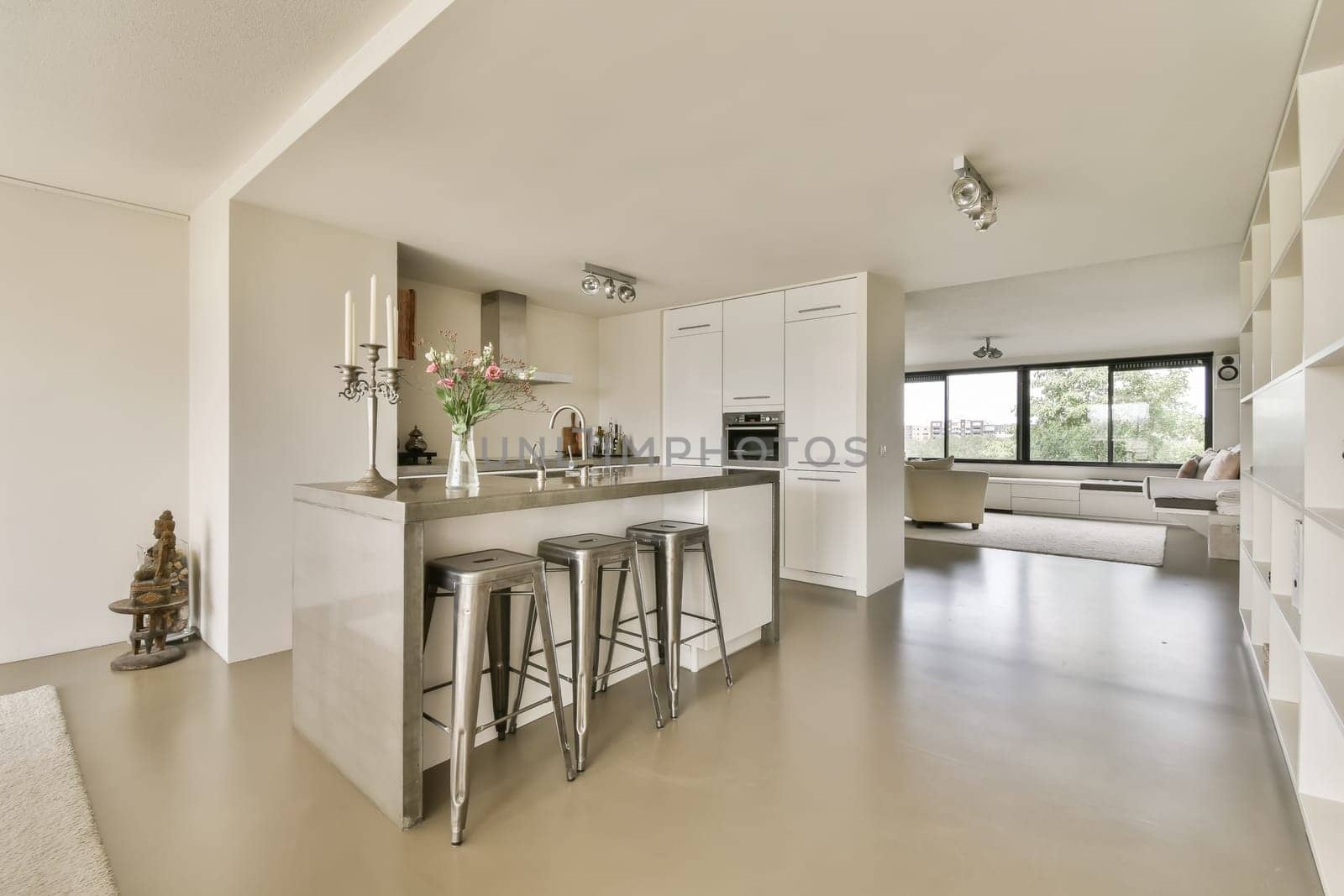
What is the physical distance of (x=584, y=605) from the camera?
6.91 ft

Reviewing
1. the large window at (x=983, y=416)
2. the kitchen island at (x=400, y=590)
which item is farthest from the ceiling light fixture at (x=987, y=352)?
the kitchen island at (x=400, y=590)

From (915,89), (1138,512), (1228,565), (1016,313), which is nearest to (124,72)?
(915,89)

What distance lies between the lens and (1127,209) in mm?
3139

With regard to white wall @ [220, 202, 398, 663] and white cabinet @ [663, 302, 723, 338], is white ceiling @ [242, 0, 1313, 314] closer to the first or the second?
white wall @ [220, 202, 398, 663]

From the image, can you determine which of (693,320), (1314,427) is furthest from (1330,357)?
(693,320)

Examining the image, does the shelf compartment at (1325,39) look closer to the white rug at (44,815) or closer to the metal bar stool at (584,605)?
the metal bar stool at (584,605)

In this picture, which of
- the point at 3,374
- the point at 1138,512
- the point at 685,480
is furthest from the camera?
the point at 1138,512

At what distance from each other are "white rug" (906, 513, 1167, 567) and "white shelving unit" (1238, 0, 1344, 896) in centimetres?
396

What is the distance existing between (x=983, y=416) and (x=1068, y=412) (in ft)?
3.93

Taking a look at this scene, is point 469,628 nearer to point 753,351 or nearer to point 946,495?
point 753,351

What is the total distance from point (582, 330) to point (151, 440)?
3.54 m

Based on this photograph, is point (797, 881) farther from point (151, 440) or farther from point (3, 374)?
point (3, 374)

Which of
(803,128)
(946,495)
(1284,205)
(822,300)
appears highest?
(803,128)

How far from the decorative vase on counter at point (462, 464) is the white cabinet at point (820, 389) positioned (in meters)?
2.97
